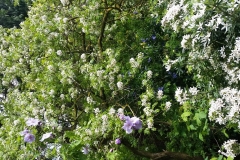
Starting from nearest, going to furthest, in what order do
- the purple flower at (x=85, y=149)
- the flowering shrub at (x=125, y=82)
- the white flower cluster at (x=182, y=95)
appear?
the flowering shrub at (x=125, y=82) → the white flower cluster at (x=182, y=95) → the purple flower at (x=85, y=149)

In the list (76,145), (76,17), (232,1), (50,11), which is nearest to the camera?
(232,1)

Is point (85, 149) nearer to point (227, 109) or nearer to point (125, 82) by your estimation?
point (125, 82)

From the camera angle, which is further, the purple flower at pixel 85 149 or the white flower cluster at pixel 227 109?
the purple flower at pixel 85 149

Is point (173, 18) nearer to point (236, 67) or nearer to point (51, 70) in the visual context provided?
point (236, 67)

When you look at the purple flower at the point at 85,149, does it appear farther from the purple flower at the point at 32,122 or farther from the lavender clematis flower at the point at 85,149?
the purple flower at the point at 32,122

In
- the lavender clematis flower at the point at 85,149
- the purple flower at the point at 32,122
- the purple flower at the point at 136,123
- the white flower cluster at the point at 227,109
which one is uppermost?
the purple flower at the point at 32,122

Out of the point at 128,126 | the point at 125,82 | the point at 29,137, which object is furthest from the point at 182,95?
the point at 29,137

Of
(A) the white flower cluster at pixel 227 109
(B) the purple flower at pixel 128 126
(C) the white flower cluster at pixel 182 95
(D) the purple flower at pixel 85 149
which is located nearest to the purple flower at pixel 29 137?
(D) the purple flower at pixel 85 149

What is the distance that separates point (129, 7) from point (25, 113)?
4.63 ft

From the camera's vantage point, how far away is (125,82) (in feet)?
9.16

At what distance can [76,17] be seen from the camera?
10.8ft

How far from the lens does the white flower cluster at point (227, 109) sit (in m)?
1.79

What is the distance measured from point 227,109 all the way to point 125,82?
1.06 metres

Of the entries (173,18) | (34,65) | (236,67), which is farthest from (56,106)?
(236,67)
